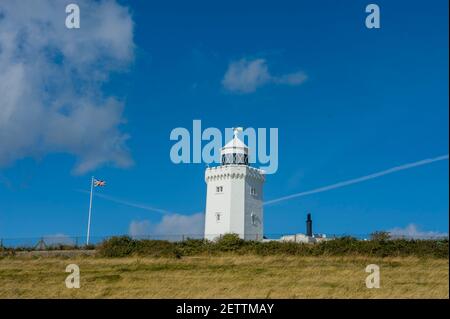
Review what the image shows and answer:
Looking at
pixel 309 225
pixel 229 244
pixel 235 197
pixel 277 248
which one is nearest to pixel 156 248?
pixel 229 244

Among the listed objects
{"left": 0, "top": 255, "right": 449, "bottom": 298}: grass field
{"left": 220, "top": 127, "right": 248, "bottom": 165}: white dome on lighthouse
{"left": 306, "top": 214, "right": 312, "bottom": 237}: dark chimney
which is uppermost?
{"left": 220, "top": 127, "right": 248, "bottom": 165}: white dome on lighthouse

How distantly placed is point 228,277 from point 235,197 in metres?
30.5

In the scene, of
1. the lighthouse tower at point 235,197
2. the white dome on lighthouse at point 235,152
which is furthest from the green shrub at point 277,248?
the white dome on lighthouse at point 235,152

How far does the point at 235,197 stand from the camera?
182 feet

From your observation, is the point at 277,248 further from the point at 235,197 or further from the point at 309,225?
the point at 309,225

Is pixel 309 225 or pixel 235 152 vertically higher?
pixel 235 152

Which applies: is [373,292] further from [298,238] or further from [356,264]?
[298,238]

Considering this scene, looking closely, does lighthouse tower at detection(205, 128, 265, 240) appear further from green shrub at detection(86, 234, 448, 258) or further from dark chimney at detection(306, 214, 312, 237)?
green shrub at detection(86, 234, 448, 258)

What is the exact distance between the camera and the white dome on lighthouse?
58281 millimetres

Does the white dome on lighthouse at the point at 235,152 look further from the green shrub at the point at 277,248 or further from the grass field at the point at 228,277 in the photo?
the grass field at the point at 228,277

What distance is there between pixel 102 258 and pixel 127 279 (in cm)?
1237

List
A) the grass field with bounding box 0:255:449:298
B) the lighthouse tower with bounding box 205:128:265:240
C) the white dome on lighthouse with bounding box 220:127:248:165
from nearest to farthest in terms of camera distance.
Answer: the grass field with bounding box 0:255:449:298 < the lighthouse tower with bounding box 205:128:265:240 < the white dome on lighthouse with bounding box 220:127:248:165

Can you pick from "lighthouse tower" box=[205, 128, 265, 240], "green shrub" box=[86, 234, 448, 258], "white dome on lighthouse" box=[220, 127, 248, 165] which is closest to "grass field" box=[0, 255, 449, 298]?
"green shrub" box=[86, 234, 448, 258]

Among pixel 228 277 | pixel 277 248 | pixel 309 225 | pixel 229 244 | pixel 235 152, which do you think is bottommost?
pixel 228 277
